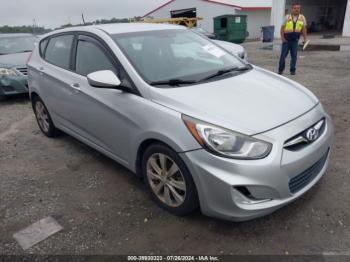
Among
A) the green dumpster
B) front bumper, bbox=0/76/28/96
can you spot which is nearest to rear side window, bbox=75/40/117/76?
front bumper, bbox=0/76/28/96

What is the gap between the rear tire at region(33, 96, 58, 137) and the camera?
15.2 ft

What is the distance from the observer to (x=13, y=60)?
727 centimetres

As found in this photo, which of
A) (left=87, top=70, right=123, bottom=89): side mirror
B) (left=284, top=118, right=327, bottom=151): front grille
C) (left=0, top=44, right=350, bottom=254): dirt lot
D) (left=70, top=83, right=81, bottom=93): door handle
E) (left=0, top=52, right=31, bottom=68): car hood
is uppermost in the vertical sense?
(left=87, top=70, right=123, bottom=89): side mirror

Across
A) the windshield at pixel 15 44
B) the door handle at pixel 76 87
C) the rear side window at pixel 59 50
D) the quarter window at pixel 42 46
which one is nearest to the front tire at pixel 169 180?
the door handle at pixel 76 87

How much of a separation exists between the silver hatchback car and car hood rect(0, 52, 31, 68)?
3786mm

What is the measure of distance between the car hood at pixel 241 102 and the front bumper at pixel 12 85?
5.24 m

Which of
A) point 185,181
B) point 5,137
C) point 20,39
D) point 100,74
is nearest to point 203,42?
point 100,74

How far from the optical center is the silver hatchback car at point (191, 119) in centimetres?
230

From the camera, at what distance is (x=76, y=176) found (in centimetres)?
369

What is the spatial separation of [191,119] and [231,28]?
865 inches

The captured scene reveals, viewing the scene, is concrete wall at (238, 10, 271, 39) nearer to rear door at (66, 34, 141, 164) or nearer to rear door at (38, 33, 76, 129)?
rear door at (38, 33, 76, 129)

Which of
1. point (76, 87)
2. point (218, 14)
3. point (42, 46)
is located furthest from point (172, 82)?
point (218, 14)

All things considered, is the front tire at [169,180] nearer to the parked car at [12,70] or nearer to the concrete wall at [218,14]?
the parked car at [12,70]

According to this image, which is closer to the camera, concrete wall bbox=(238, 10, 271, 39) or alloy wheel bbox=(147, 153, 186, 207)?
alloy wheel bbox=(147, 153, 186, 207)
